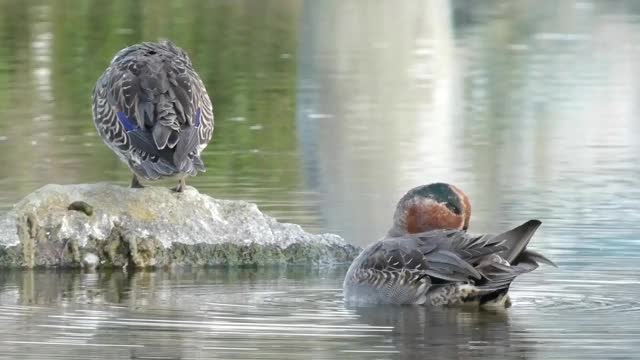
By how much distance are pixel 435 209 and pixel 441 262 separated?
0.62m

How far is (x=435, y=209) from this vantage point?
37.4ft

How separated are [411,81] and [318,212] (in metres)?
12.9

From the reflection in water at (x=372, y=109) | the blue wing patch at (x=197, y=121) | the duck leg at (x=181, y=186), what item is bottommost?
the reflection in water at (x=372, y=109)

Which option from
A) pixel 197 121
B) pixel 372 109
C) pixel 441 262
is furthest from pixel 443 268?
pixel 372 109

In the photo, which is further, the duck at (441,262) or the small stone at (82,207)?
the small stone at (82,207)

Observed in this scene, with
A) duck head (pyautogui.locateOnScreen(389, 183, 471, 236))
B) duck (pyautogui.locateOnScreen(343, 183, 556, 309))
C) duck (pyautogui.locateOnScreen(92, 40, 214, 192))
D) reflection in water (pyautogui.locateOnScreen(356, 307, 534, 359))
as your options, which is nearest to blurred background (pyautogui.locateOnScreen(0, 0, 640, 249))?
duck (pyautogui.locateOnScreen(92, 40, 214, 192))

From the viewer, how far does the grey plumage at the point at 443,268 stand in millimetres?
10711

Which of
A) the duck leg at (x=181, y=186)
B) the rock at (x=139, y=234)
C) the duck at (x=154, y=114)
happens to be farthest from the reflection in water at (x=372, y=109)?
the duck at (x=154, y=114)

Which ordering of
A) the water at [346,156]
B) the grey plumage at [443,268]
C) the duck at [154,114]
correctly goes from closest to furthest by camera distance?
the water at [346,156] → the grey plumage at [443,268] → the duck at [154,114]

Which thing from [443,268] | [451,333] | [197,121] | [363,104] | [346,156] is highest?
[197,121]

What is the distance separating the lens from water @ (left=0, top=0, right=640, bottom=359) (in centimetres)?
1009

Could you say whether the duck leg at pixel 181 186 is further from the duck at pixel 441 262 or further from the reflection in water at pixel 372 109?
the duck at pixel 441 262

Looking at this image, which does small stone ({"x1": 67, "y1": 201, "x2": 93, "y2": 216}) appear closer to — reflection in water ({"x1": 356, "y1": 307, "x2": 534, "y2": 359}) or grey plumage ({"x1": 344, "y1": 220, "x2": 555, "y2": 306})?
grey plumage ({"x1": 344, "y1": 220, "x2": 555, "y2": 306})

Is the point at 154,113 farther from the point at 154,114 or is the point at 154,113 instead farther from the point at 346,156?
the point at 346,156
